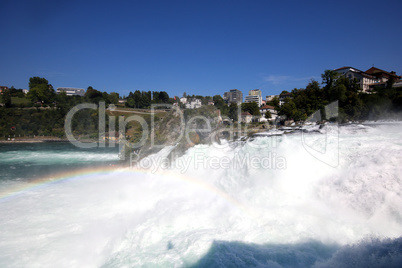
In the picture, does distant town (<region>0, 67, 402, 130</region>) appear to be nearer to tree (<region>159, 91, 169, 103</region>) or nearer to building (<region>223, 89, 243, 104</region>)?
tree (<region>159, 91, 169, 103</region>)

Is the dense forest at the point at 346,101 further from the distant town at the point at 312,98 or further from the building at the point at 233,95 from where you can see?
the building at the point at 233,95

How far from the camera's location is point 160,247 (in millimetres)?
6094

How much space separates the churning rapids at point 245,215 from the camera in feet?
17.8

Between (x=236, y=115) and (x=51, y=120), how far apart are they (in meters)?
47.0

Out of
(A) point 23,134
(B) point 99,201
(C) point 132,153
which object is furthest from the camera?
(A) point 23,134

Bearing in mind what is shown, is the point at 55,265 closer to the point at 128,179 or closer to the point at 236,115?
the point at 128,179

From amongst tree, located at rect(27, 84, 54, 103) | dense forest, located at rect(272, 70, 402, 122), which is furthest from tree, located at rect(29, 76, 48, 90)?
dense forest, located at rect(272, 70, 402, 122)

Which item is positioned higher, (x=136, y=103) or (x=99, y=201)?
(x=136, y=103)

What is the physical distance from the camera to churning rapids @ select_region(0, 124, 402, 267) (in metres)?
5.41

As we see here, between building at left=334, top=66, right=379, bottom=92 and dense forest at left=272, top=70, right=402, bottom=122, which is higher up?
building at left=334, top=66, right=379, bottom=92

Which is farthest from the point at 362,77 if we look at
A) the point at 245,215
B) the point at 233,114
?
the point at 245,215

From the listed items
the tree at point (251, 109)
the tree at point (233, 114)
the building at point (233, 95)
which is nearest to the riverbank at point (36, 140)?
the tree at point (233, 114)

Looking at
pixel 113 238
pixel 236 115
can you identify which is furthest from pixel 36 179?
pixel 236 115

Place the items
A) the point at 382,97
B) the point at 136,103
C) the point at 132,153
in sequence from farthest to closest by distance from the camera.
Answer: the point at 136,103 → the point at 382,97 → the point at 132,153
